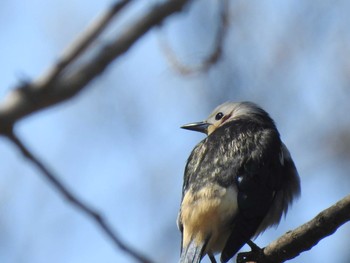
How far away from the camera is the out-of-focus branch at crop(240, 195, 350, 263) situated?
3.60 metres

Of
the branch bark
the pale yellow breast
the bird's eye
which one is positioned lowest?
the branch bark

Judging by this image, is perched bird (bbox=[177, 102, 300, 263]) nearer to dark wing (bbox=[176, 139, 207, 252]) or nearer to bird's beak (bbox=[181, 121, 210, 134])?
dark wing (bbox=[176, 139, 207, 252])

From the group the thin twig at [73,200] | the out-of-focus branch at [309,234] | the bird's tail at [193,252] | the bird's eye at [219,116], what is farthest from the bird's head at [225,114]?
the thin twig at [73,200]

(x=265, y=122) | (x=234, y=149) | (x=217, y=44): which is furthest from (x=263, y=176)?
(x=217, y=44)

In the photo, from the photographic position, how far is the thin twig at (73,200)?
76.5 inches

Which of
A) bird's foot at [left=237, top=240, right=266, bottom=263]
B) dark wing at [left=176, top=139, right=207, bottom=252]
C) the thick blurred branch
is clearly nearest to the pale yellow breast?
bird's foot at [left=237, top=240, right=266, bottom=263]

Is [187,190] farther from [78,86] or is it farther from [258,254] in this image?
[78,86]

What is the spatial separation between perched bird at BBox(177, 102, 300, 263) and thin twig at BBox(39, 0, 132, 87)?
289 cm

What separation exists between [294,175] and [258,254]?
1377 mm

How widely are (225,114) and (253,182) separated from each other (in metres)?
1.53

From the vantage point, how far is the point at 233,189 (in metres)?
4.88

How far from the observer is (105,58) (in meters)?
1.97

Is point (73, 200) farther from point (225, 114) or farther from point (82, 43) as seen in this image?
point (225, 114)

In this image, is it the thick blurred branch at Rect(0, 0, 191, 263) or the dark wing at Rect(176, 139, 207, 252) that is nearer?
the thick blurred branch at Rect(0, 0, 191, 263)
